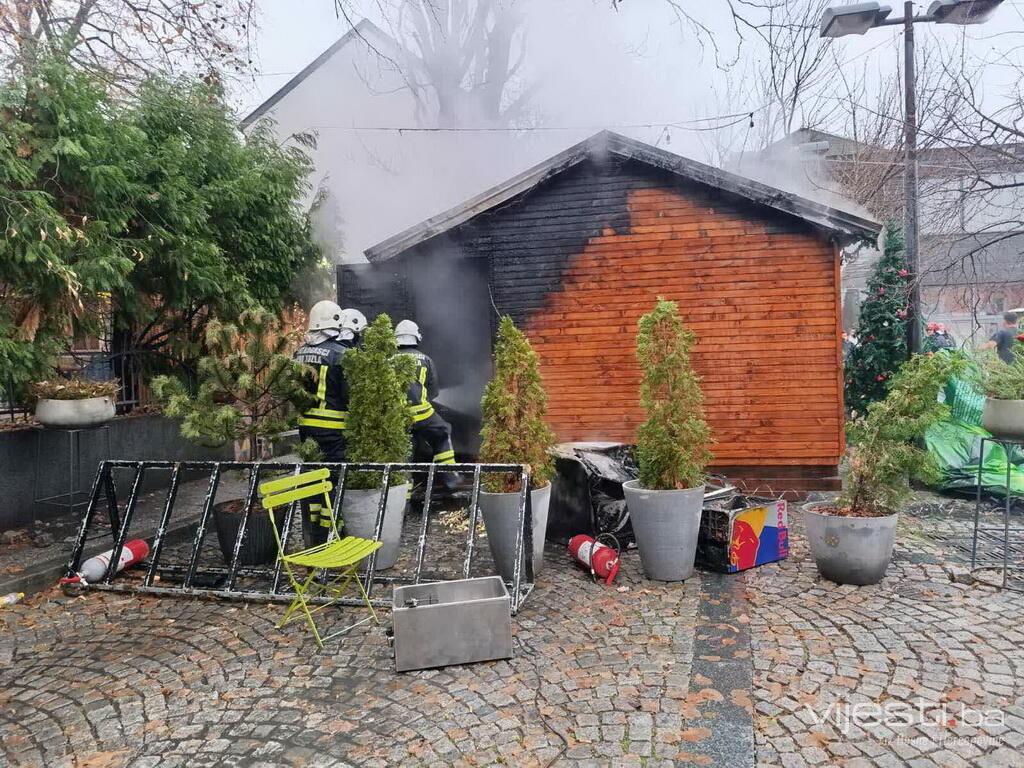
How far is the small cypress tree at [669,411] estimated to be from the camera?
536 cm

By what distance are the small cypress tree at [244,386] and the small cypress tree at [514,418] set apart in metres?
1.94

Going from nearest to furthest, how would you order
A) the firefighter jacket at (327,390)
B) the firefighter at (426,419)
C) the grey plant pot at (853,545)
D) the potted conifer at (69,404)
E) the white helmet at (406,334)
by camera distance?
the grey plant pot at (853,545)
the firefighter jacket at (327,390)
the potted conifer at (69,404)
the firefighter at (426,419)
the white helmet at (406,334)

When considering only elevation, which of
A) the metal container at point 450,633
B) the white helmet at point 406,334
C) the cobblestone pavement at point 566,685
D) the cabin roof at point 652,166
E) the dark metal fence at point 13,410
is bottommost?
the cobblestone pavement at point 566,685

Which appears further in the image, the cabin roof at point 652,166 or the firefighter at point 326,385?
the cabin roof at point 652,166

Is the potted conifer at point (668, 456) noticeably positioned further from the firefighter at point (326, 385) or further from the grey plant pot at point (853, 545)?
the firefighter at point (326, 385)

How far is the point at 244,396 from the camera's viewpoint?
241 inches

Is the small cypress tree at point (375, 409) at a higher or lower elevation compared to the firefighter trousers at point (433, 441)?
higher

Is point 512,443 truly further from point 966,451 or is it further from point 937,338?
point 937,338

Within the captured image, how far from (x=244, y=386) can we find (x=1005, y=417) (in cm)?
624

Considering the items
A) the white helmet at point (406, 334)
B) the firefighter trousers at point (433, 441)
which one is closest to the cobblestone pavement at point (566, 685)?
the firefighter trousers at point (433, 441)

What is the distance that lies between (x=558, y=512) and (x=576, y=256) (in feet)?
12.6

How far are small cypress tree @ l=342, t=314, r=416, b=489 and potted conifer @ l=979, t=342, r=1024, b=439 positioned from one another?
4.79 metres

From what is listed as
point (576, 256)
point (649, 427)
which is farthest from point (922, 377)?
point (576, 256)

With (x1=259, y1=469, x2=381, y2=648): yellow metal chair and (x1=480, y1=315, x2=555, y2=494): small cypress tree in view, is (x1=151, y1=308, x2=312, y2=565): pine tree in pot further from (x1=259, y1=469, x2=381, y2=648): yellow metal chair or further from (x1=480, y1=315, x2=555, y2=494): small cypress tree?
(x1=480, y1=315, x2=555, y2=494): small cypress tree
